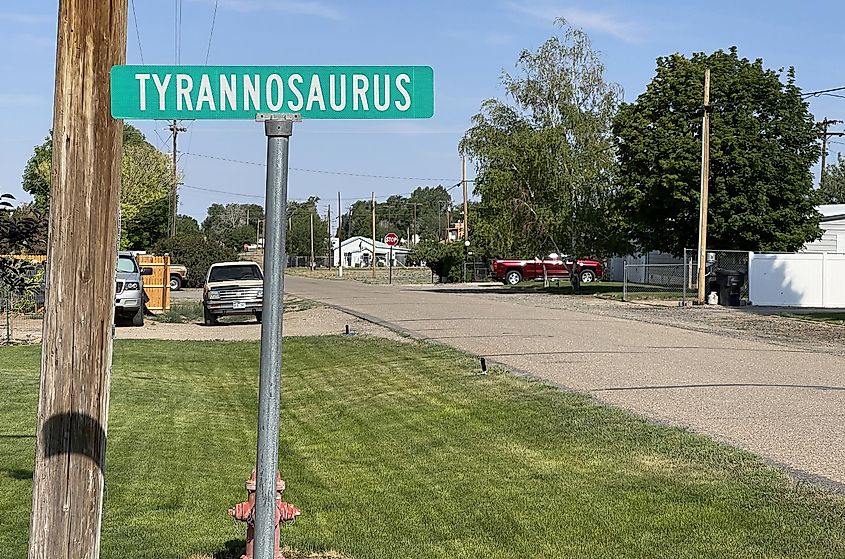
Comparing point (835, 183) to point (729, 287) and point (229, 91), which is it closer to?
point (729, 287)

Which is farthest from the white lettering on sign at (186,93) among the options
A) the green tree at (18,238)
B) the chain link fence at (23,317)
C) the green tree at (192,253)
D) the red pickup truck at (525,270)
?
the red pickup truck at (525,270)

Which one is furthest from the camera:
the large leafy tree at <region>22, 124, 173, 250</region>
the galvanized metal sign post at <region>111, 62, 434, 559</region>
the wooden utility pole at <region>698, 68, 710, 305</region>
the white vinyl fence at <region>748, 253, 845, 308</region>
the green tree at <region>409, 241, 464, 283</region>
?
the green tree at <region>409, 241, 464, 283</region>

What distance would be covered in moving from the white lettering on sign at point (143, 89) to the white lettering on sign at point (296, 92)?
0.56 meters

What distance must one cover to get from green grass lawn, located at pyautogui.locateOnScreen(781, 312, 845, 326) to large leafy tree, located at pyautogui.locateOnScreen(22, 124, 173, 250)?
2766 cm

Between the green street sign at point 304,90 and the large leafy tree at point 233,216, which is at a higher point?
the large leafy tree at point 233,216

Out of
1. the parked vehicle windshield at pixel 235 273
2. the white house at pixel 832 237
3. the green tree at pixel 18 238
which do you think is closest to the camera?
the green tree at pixel 18 238

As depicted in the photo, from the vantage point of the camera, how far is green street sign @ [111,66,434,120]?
4.20 meters

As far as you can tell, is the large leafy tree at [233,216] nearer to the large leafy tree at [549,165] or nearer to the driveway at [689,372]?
the large leafy tree at [549,165]

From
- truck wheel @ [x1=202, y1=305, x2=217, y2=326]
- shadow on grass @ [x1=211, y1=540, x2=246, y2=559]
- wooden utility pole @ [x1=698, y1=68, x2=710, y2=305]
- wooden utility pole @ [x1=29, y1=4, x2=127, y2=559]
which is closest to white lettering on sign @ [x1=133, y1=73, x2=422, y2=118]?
wooden utility pole @ [x1=29, y1=4, x2=127, y2=559]

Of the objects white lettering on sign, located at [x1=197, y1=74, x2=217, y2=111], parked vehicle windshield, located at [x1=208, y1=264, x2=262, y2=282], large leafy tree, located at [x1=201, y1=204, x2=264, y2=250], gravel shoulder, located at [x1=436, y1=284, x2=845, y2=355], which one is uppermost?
large leafy tree, located at [x1=201, y1=204, x2=264, y2=250]

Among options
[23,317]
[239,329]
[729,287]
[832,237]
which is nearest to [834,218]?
[832,237]

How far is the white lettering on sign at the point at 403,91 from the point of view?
421 centimetres

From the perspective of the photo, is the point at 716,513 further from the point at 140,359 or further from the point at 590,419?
the point at 140,359

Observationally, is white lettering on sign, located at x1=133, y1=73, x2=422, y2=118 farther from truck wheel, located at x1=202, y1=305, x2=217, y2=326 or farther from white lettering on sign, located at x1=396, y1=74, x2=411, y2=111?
truck wheel, located at x1=202, y1=305, x2=217, y2=326
